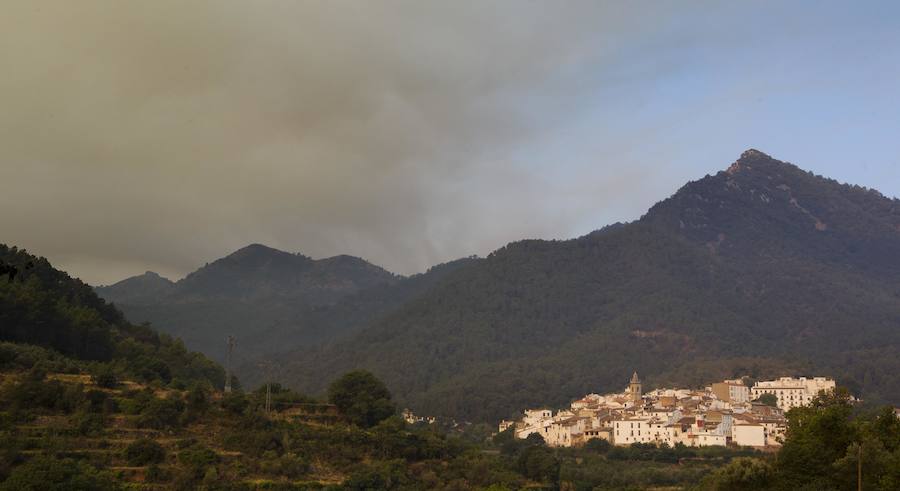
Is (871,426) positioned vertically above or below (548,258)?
below

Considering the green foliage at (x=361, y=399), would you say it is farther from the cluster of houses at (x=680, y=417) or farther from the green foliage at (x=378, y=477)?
the cluster of houses at (x=680, y=417)

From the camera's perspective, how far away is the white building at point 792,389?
298ft

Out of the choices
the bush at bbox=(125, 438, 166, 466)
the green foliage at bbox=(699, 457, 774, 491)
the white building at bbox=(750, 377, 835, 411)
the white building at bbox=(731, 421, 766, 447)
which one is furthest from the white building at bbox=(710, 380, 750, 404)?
the bush at bbox=(125, 438, 166, 466)

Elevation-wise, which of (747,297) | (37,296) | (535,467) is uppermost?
(747,297)

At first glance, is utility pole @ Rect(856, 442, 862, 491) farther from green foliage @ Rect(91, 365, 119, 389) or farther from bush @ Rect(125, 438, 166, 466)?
green foliage @ Rect(91, 365, 119, 389)

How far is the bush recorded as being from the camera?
41.2 m

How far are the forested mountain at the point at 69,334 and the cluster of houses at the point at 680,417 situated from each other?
102 ft

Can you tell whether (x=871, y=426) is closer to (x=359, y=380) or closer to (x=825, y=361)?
(x=359, y=380)

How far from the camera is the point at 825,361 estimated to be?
11319 cm

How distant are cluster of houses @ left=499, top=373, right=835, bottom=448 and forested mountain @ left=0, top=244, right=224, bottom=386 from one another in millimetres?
30993

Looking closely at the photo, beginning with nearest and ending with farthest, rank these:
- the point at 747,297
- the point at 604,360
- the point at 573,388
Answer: the point at 573,388, the point at 604,360, the point at 747,297

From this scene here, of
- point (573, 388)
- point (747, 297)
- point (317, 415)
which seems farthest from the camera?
point (747, 297)

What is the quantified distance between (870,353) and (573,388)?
3524 cm

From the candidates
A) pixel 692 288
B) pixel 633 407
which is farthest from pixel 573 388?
pixel 692 288
